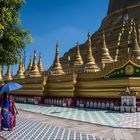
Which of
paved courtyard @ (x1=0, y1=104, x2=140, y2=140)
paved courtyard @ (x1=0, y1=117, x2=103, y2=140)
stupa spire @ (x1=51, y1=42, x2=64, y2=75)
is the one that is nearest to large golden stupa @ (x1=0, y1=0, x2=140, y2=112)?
stupa spire @ (x1=51, y1=42, x2=64, y2=75)

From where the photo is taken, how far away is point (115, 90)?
18281mm

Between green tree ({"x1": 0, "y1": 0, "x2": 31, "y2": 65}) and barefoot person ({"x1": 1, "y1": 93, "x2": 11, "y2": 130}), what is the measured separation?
52.9 inches

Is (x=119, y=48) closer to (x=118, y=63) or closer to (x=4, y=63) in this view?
(x=118, y=63)

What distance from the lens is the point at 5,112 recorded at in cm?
1142

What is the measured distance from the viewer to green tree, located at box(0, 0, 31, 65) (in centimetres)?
1073

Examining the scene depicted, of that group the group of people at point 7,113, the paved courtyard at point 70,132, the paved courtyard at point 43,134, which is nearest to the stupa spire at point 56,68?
the paved courtyard at point 70,132

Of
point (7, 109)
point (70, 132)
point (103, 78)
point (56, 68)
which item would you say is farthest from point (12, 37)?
point (56, 68)

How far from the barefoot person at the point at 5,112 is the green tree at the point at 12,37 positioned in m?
1.34

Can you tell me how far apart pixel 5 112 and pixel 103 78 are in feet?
29.5

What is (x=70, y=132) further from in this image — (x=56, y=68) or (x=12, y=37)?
(x=56, y=68)

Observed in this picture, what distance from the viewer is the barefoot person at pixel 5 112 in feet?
37.4

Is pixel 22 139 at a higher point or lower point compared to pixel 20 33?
lower

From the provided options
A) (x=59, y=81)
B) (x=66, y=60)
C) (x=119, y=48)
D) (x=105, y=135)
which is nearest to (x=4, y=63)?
(x=105, y=135)

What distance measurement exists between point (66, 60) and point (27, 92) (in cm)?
651
